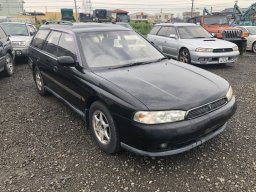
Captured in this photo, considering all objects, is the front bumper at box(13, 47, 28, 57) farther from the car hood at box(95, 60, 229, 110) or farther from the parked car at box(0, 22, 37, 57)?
the car hood at box(95, 60, 229, 110)

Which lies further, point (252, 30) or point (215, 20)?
point (215, 20)

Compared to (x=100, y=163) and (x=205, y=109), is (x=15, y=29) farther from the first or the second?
(x=205, y=109)

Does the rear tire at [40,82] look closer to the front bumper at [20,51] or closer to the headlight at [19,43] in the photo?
the front bumper at [20,51]

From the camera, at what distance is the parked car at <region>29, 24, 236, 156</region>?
2705mm

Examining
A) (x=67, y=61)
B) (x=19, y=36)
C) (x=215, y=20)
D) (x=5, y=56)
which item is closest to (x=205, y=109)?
(x=67, y=61)

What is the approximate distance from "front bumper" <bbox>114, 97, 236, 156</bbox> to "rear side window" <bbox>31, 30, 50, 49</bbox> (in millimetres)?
3116

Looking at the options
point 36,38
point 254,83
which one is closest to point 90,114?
point 36,38

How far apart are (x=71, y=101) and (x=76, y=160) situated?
1.14 meters

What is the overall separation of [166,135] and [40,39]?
3.89m

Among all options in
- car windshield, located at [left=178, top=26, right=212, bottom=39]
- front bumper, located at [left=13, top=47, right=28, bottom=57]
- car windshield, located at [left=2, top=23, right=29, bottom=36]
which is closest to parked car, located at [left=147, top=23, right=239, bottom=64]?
car windshield, located at [left=178, top=26, right=212, bottom=39]

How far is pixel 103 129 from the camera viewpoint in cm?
333

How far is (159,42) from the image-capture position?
10.2 metres

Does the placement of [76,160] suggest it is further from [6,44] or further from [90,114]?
[6,44]

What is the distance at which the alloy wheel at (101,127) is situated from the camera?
325 centimetres
